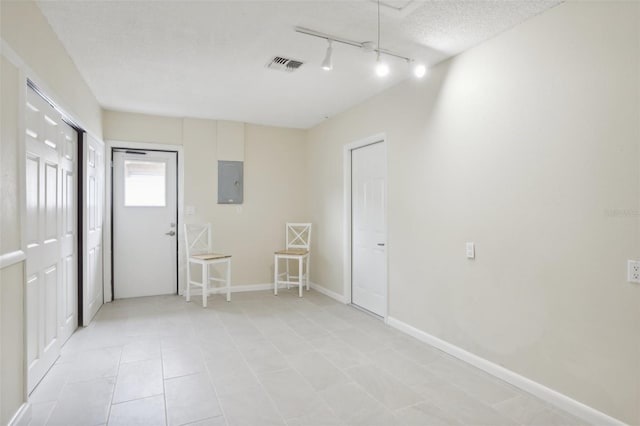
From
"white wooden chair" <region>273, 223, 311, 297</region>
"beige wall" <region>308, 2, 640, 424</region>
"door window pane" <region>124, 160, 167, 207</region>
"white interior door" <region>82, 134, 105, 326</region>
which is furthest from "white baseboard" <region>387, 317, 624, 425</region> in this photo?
"door window pane" <region>124, 160, 167, 207</region>

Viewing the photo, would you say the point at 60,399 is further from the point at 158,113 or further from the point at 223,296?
the point at 158,113

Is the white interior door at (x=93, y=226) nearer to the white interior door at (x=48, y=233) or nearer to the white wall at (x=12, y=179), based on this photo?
the white interior door at (x=48, y=233)

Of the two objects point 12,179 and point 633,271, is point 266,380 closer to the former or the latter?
point 12,179

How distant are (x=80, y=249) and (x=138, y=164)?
68.3 inches

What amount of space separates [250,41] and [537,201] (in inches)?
94.0

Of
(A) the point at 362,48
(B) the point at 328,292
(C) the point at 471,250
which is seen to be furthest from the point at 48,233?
(B) the point at 328,292

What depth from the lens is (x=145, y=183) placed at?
5.02 meters

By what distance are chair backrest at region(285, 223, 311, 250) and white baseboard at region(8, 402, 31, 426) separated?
3.71 m

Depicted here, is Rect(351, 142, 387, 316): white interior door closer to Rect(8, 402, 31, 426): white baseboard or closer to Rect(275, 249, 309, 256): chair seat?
Rect(275, 249, 309, 256): chair seat

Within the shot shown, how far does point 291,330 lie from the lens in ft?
11.9

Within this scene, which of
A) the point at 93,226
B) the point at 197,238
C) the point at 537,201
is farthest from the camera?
the point at 197,238

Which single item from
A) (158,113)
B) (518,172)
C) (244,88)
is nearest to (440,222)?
(518,172)

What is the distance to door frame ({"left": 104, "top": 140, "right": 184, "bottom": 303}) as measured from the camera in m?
4.71

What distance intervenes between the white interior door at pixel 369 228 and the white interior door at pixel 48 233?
117 inches
